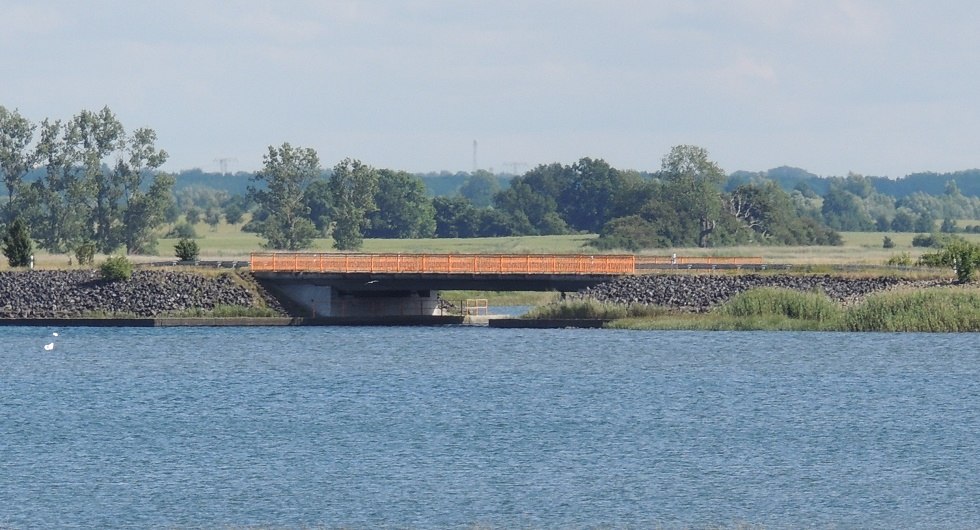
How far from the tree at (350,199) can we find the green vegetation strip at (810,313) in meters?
71.1

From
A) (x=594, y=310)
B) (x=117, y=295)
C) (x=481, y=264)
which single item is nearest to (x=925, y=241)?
(x=481, y=264)

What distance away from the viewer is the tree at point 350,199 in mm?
162625

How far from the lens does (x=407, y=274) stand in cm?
9488

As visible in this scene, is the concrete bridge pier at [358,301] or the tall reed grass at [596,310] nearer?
the tall reed grass at [596,310]

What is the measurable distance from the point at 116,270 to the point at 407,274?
52.0 ft

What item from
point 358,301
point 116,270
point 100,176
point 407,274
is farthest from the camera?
point 100,176

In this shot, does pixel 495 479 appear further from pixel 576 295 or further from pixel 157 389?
pixel 576 295

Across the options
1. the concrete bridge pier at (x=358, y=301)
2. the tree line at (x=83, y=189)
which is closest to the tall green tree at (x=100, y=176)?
the tree line at (x=83, y=189)

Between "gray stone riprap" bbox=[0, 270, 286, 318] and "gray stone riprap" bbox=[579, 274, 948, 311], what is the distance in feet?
64.3

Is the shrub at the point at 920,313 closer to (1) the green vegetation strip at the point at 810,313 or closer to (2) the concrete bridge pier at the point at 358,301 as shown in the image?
(1) the green vegetation strip at the point at 810,313

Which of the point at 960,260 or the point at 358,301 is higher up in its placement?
the point at 960,260

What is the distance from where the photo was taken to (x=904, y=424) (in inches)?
2061

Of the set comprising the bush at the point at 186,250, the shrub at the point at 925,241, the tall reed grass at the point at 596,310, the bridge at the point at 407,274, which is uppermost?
the bush at the point at 186,250

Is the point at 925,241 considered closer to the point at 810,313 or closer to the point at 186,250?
the point at 186,250
